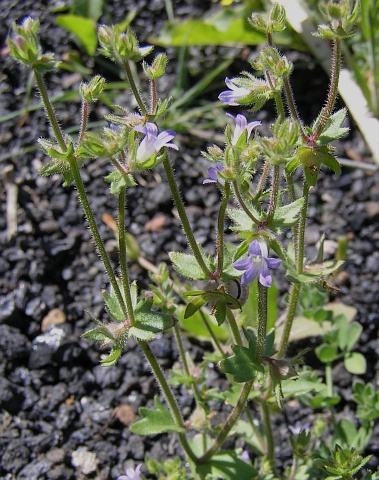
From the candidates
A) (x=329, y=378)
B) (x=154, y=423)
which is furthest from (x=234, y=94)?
(x=329, y=378)

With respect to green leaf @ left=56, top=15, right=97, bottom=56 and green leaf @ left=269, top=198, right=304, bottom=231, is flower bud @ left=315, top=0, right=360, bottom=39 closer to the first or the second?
green leaf @ left=269, top=198, right=304, bottom=231

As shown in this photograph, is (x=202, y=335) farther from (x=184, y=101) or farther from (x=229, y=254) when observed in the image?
(x=184, y=101)

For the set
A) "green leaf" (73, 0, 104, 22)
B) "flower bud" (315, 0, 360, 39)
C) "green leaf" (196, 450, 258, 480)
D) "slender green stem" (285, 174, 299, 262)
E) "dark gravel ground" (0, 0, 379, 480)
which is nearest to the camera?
"flower bud" (315, 0, 360, 39)

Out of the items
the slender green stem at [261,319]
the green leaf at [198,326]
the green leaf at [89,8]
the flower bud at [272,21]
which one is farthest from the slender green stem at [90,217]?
the green leaf at [89,8]

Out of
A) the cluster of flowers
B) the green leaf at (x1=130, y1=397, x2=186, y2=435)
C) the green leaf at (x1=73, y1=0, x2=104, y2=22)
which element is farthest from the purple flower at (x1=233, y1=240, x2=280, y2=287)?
the green leaf at (x1=73, y1=0, x2=104, y2=22)

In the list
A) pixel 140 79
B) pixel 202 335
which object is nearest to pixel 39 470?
pixel 202 335

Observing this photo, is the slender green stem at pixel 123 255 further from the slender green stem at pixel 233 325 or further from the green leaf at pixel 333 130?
the green leaf at pixel 333 130
